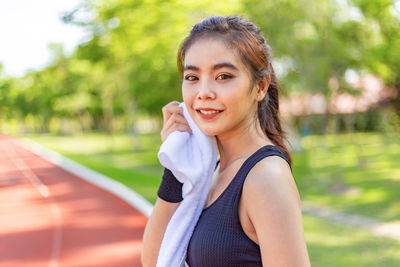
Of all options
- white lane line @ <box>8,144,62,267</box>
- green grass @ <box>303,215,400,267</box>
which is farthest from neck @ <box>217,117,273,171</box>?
white lane line @ <box>8,144,62,267</box>

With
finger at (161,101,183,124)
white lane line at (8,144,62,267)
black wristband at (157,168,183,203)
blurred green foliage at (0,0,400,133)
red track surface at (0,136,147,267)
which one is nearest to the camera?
black wristband at (157,168,183,203)

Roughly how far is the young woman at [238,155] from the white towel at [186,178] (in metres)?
0.04

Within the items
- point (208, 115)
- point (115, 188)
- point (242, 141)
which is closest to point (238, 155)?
point (242, 141)

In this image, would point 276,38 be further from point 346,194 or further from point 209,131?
point 209,131

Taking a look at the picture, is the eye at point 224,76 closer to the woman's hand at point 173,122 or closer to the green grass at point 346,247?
the woman's hand at point 173,122

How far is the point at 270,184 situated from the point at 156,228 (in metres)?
0.71

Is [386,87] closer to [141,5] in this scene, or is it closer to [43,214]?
[141,5]

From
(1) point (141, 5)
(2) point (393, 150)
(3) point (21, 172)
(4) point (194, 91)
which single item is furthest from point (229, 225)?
(2) point (393, 150)

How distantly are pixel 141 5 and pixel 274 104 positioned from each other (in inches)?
692

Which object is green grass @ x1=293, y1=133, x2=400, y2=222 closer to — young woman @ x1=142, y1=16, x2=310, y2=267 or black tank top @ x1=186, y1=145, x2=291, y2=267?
young woman @ x1=142, y1=16, x2=310, y2=267

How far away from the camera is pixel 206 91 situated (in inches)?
62.3

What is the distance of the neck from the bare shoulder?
176 mm

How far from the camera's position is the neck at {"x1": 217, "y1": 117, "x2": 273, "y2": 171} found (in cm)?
164

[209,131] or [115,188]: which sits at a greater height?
[115,188]
